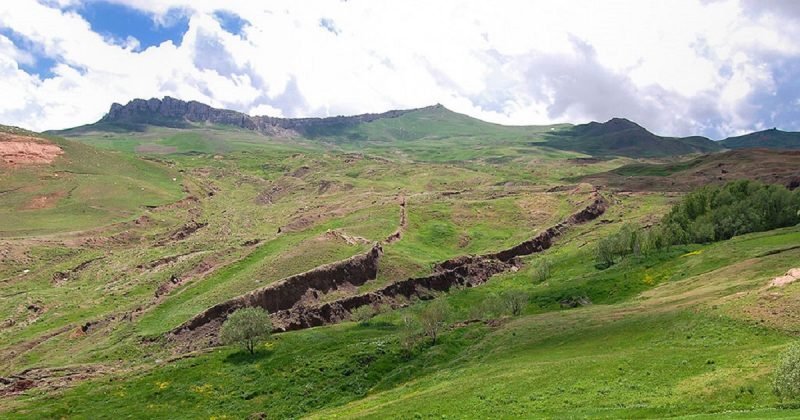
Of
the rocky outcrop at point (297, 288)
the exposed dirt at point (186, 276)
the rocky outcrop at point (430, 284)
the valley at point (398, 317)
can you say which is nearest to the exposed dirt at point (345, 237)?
the valley at point (398, 317)

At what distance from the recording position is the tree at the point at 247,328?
243ft

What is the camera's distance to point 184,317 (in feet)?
299

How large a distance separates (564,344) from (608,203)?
124 m

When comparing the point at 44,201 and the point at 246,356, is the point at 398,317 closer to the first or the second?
the point at 246,356

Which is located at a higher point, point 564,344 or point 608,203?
point 608,203

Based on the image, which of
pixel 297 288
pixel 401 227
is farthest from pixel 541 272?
pixel 297 288

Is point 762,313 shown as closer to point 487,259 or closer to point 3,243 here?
point 487,259

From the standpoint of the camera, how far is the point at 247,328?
74000 mm

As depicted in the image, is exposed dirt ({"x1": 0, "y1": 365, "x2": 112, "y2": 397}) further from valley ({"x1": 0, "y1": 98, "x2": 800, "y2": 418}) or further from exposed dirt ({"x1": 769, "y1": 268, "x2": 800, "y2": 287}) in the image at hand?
exposed dirt ({"x1": 769, "y1": 268, "x2": 800, "y2": 287})

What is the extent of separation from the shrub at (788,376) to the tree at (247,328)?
5804cm

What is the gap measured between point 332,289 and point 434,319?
111 feet

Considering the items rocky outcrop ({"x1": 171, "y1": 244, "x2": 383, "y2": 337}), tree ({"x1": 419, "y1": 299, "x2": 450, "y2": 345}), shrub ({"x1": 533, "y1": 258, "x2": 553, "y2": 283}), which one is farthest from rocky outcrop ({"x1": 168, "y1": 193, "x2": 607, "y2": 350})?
tree ({"x1": 419, "y1": 299, "x2": 450, "y2": 345})

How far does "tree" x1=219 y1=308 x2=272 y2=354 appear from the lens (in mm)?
74000

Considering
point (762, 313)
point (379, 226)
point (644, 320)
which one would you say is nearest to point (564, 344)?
point (644, 320)
